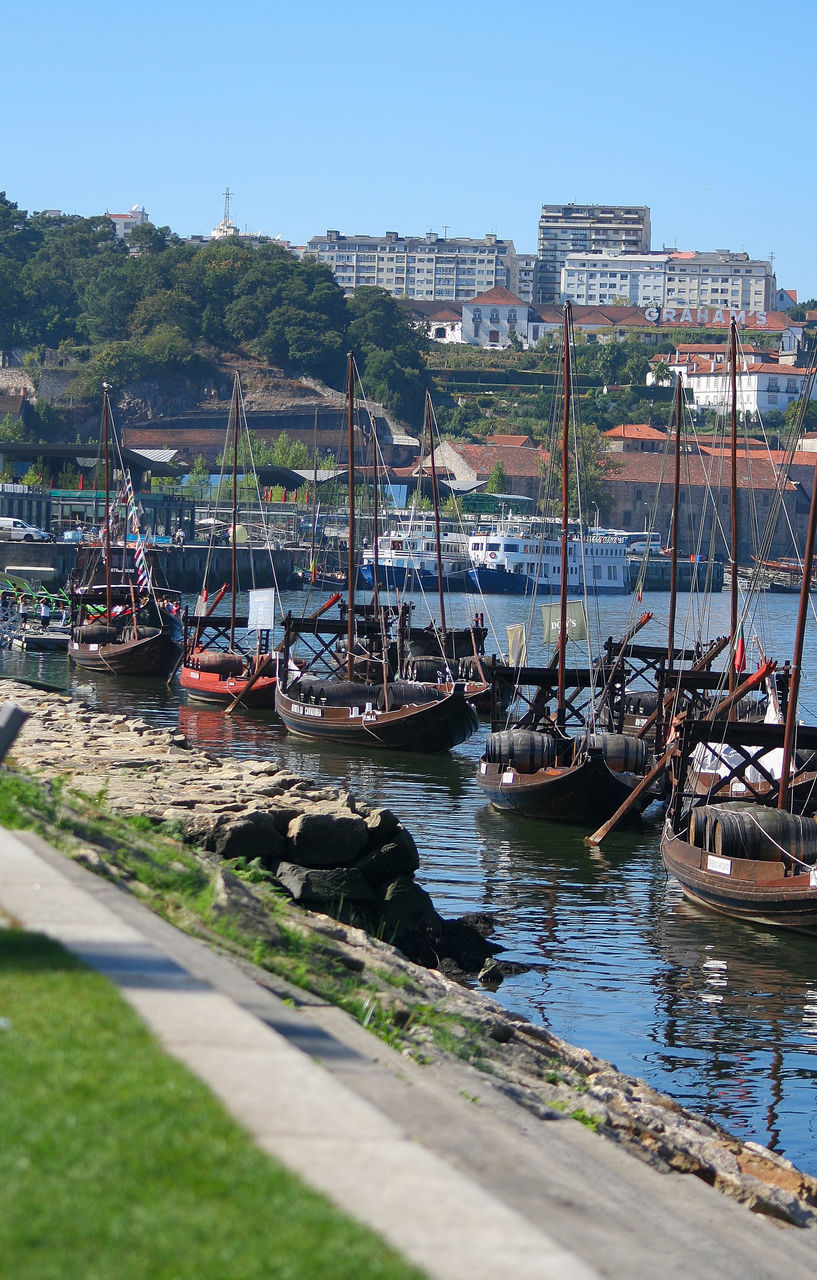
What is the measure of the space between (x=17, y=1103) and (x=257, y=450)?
614ft

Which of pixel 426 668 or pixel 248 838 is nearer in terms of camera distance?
pixel 248 838

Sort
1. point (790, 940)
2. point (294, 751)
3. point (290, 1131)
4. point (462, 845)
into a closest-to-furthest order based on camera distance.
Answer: point (290, 1131), point (790, 940), point (462, 845), point (294, 751)

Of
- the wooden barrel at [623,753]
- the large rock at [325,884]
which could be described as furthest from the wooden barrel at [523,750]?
the large rock at [325,884]

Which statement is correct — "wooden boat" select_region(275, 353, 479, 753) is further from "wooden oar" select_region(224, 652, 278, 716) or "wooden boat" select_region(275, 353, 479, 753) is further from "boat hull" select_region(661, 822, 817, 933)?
"boat hull" select_region(661, 822, 817, 933)

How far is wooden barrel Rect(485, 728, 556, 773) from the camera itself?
3397cm

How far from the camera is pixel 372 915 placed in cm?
1978

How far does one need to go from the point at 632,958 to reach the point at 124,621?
49.7 meters

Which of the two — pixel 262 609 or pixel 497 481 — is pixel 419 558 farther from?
pixel 262 609

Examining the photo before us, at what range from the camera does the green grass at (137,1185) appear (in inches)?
207

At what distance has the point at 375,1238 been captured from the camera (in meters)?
5.43

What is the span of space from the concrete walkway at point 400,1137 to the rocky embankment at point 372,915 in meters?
0.98

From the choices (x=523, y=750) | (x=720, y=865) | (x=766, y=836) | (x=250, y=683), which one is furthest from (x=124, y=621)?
(x=766, y=836)

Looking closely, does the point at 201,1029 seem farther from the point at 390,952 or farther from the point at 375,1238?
the point at 390,952

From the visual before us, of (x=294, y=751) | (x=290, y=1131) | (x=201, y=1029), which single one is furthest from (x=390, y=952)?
(x=294, y=751)
